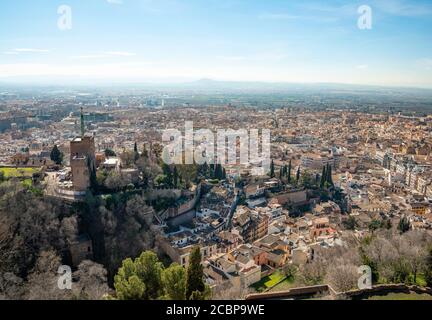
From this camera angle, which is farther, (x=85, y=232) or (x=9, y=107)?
(x=9, y=107)

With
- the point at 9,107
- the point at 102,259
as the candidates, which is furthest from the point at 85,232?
the point at 9,107

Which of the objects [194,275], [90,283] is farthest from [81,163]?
[194,275]

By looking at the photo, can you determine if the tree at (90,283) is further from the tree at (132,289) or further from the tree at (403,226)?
the tree at (403,226)

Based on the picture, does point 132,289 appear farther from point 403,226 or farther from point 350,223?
point 350,223

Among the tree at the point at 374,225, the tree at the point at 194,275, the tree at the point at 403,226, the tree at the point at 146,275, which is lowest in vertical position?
the tree at the point at 374,225

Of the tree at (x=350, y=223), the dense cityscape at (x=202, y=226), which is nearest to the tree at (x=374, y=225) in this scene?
the dense cityscape at (x=202, y=226)
